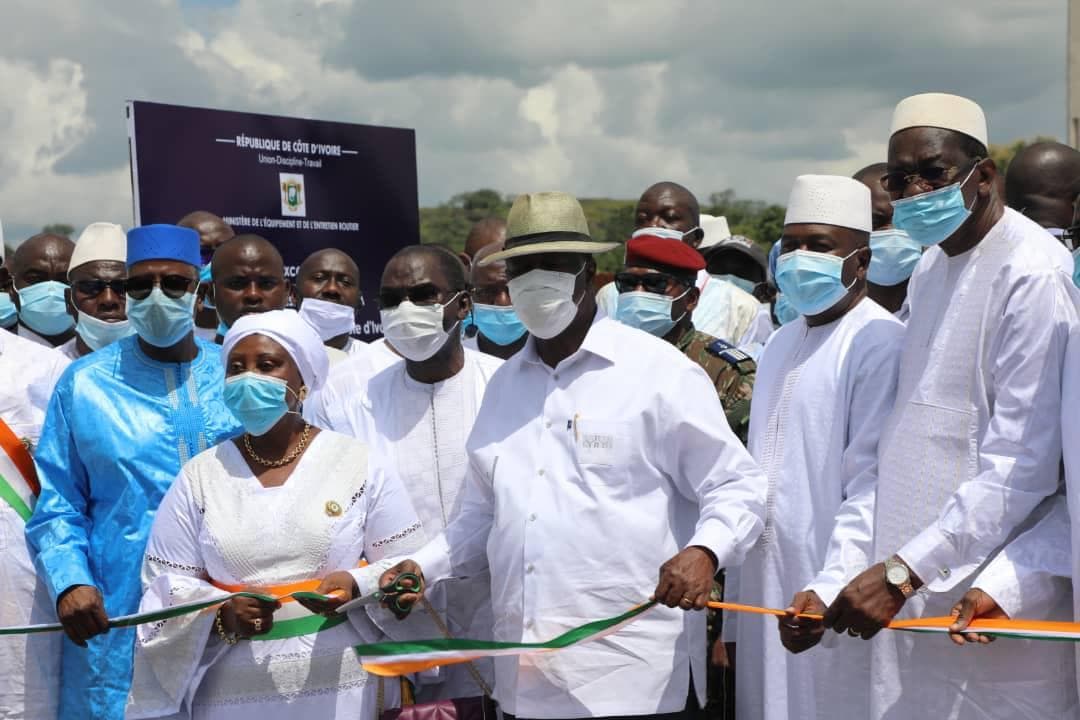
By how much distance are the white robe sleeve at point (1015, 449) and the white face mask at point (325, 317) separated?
498 centimetres

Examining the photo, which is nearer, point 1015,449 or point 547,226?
point 1015,449

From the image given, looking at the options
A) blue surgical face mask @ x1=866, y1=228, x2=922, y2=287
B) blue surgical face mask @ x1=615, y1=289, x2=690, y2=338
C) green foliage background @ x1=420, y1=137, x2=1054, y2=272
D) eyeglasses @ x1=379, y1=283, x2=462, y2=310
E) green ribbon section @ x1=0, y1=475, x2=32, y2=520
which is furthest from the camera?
green foliage background @ x1=420, y1=137, x2=1054, y2=272

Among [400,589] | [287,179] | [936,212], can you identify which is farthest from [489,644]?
[287,179]

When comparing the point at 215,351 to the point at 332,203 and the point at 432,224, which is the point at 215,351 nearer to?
the point at 332,203

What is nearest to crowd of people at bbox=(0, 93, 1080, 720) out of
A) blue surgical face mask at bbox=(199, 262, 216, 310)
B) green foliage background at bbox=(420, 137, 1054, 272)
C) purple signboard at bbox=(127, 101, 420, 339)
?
blue surgical face mask at bbox=(199, 262, 216, 310)

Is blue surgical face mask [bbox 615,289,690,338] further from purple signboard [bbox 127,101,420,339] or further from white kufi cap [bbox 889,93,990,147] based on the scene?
purple signboard [bbox 127,101,420,339]

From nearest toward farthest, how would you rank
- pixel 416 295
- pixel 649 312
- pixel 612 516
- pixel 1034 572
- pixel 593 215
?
pixel 1034 572, pixel 612 516, pixel 416 295, pixel 649 312, pixel 593 215

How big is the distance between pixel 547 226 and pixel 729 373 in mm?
1602

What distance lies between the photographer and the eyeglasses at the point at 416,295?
5883 millimetres

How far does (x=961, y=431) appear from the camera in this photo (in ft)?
13.9

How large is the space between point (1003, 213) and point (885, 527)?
1.13 meters

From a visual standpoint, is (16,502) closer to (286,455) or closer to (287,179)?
(286,455)

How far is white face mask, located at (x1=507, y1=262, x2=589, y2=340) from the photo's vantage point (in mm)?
4602

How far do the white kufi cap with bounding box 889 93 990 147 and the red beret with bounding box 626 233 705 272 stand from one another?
1836mm
